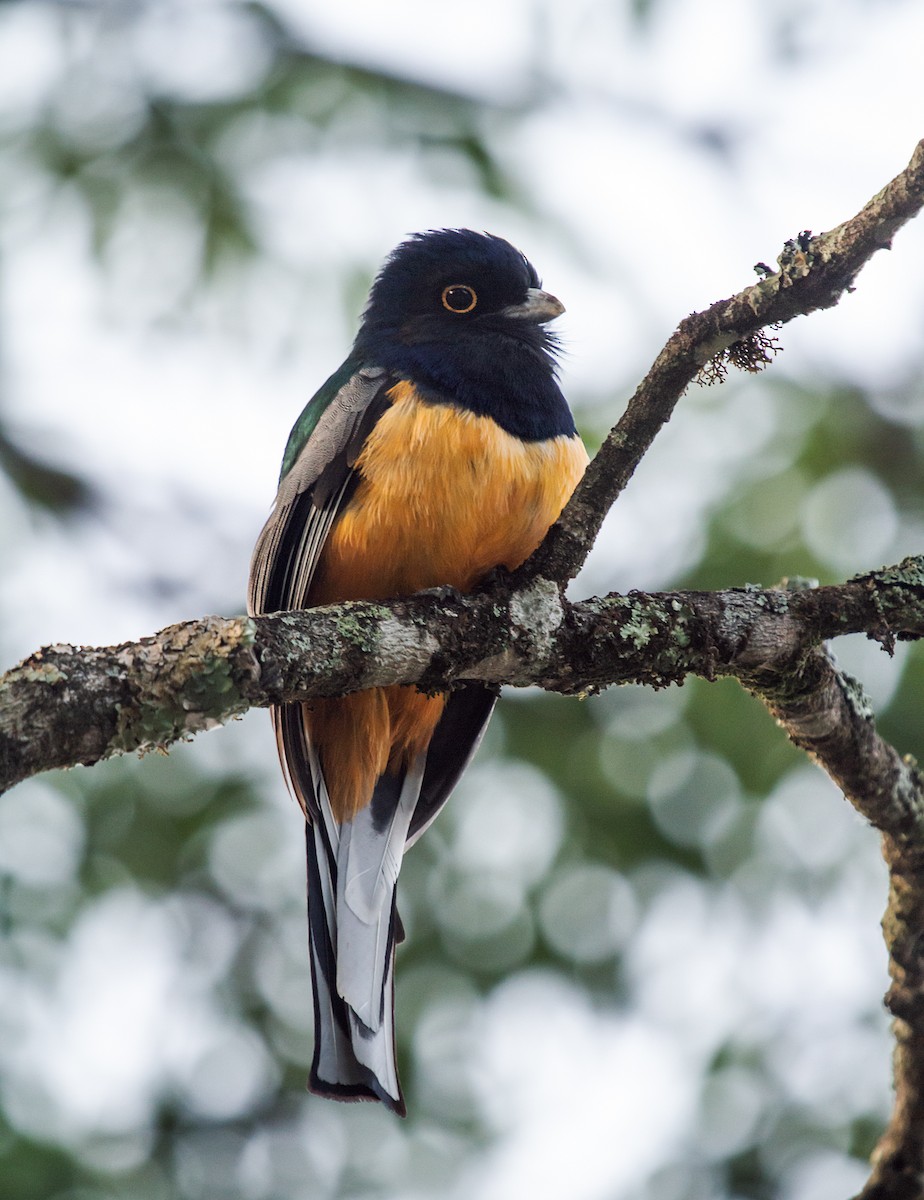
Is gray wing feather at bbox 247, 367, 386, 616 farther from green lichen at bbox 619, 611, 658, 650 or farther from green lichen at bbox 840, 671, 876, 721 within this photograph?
green lichen at bbox 840, 671, 876, 721

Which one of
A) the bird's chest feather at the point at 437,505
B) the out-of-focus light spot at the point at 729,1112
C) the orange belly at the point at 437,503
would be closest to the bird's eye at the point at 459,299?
the orange belly at the point at 437,503

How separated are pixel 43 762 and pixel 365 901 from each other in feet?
6.03

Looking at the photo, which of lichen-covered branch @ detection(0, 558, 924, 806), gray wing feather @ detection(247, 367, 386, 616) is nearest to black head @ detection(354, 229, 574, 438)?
gray wing feather @ detection(247, 367, 386, 616)

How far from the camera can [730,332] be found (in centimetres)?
297

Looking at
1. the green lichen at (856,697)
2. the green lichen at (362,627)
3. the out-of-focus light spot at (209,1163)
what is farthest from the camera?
the out-of-focus light spot at (209,1163)

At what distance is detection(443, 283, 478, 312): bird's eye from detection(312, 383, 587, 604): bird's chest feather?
706mm

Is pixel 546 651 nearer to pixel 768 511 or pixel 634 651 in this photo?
pixel 634 651

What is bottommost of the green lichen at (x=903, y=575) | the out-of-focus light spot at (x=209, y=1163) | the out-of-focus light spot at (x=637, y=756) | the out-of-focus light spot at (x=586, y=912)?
the out-of-focus light spot at (x=209, y=1163)

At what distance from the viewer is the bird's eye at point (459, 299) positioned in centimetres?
441

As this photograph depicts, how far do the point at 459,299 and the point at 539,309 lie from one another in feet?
0.89

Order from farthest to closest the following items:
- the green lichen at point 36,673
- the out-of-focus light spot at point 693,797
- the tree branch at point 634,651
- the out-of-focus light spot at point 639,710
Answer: the out-of-focus light spot at point 639,710, the out-of-focus light spot at point 693,797, the tree branch at point 634,651, the green lichen at point 36,673

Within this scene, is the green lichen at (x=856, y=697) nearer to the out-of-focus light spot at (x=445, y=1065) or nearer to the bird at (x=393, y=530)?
the bird at (x=393, y=530)

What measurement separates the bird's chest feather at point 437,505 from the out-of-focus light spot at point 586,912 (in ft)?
6.73

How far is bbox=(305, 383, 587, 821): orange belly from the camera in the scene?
12.0ft
